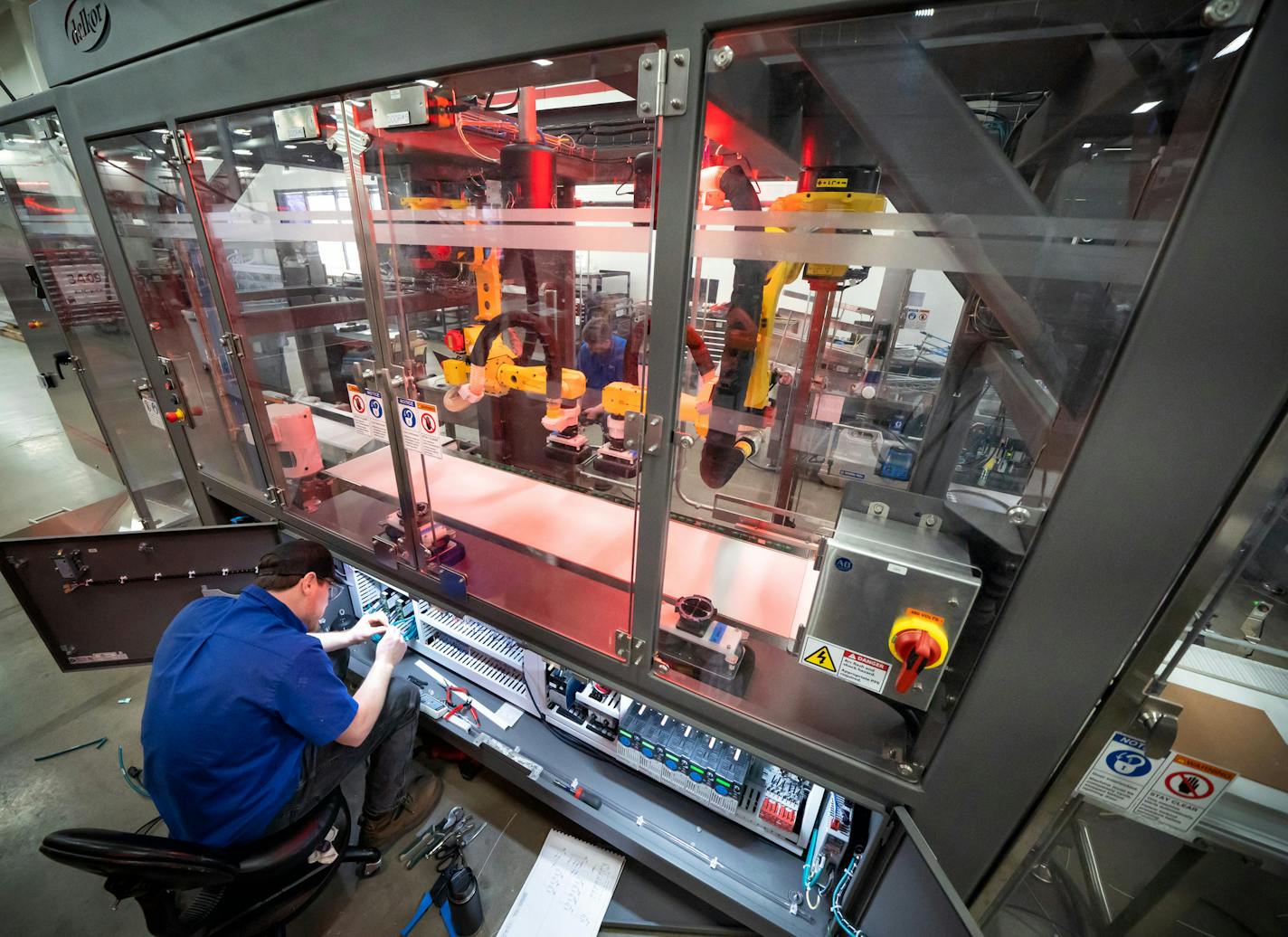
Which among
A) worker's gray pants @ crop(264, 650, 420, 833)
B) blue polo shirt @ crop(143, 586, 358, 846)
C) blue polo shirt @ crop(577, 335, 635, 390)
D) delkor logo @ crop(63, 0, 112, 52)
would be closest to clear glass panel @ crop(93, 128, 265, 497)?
delkor logo @ crop(63, 0, 112, 52)

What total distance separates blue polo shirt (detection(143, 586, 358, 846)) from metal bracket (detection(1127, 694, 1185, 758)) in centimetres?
166

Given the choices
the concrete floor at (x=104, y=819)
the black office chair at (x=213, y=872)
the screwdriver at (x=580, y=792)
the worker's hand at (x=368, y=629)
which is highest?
the worker's hand at (x=368, y=629)

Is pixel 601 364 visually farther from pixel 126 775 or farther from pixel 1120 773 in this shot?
pixel 126 775

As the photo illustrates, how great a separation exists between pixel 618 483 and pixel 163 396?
2022mm

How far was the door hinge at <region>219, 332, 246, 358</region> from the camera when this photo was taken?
1.50 meters

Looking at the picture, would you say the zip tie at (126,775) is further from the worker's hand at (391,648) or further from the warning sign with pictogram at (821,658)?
the warning sign with pictogram at (821,658)

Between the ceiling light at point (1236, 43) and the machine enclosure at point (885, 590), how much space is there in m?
0.67

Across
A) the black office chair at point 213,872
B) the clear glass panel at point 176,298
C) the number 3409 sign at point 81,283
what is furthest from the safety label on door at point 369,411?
the number 3409 sign at point 81,283

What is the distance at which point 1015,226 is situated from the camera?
659 mm

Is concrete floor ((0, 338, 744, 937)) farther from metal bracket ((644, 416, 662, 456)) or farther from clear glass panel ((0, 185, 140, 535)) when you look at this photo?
metal bracket ((644, 416, 662, 456))

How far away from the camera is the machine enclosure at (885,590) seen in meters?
0.75

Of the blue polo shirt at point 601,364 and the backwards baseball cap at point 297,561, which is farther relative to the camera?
the blue polo shirt at point 601,364

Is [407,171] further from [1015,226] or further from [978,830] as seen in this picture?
[978,830]

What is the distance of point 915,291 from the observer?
1.34 m
